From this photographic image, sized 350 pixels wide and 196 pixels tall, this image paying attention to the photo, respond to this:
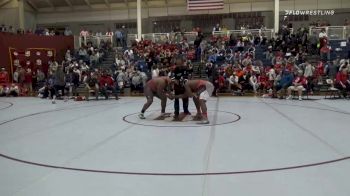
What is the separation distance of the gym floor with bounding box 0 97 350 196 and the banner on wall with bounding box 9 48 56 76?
46.5ft

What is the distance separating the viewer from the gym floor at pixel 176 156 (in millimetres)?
4715

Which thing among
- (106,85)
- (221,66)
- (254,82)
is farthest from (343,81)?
(106,85)

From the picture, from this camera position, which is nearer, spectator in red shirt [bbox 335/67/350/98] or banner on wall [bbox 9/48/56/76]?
spectator in red shirt [bbox 335/67/350/98]

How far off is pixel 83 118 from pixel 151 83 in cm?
219

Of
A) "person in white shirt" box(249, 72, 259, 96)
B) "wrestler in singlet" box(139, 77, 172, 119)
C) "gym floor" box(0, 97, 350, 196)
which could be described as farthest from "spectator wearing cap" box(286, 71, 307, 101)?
"wrestler in singlet" box(139, 77, 172, 119)

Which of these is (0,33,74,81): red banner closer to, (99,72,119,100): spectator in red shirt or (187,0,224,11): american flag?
(187,0,224,11): american flag

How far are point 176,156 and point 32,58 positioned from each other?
68.4ft

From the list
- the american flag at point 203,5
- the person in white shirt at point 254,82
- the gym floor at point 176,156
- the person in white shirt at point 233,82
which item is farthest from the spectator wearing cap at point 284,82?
the american flag at point 203,5

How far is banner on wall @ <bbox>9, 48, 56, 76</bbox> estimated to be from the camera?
23734mm

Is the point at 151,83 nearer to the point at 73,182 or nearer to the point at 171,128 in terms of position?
the point at 171,128

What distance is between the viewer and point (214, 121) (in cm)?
984

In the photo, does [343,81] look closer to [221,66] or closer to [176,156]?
[221,66]

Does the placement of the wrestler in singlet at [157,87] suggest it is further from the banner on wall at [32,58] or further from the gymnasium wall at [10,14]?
the gymnasium wall at [10,14]

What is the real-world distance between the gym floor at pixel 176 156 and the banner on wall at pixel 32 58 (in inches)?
558
